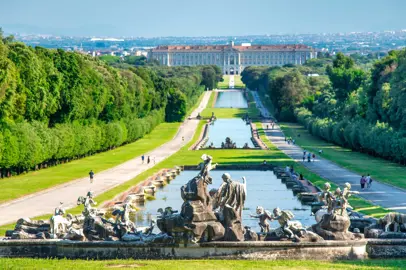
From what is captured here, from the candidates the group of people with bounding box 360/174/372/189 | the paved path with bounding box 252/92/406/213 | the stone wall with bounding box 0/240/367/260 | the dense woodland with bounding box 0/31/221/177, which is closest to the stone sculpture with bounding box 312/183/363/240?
the stone wall with bounding box 0/240/367/260

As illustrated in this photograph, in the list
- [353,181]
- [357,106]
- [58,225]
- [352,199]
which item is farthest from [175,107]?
[58,225]

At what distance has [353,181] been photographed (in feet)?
209

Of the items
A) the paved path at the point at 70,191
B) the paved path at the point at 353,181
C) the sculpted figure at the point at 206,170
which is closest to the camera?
the sculpted figure at the point at 206,170

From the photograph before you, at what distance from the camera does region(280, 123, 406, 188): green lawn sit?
220 feet

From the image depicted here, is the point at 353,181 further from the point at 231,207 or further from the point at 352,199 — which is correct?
the point at 231,207

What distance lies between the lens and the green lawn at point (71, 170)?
58.6 m

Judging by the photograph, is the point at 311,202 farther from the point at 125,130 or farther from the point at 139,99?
the point at 139,99

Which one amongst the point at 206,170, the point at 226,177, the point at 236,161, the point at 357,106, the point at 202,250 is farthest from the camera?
the point at 357,106

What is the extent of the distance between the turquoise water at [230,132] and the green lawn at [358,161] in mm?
5590

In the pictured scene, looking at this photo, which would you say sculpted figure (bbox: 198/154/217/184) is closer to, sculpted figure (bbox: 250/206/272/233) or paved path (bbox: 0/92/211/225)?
sculpted figure (bbox: 250/206/272/233)

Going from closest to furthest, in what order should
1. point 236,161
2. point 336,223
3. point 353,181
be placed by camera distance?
point 336,223 < point 353,181 < point 236,161

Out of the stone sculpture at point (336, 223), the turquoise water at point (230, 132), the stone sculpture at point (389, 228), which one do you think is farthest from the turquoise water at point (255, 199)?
the turquoise water at point (230, 132)

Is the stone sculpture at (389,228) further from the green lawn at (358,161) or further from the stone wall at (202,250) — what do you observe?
the green lawn at (358,161)

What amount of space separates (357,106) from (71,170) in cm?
4249
